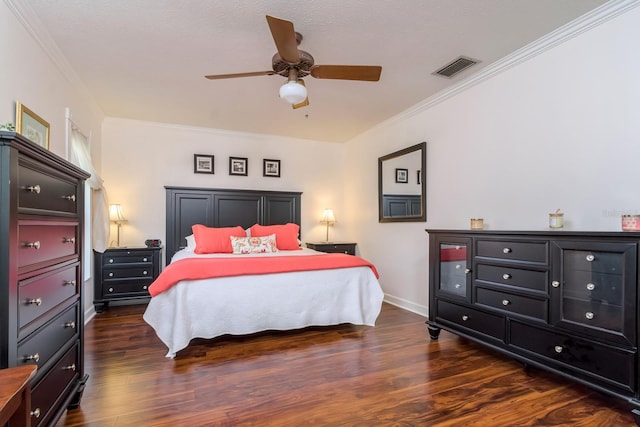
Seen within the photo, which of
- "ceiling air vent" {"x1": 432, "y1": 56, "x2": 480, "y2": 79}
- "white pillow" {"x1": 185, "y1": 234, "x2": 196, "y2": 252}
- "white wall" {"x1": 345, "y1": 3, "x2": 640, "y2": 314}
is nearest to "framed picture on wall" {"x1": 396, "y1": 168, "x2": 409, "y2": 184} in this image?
"white wall" {"x1": 345, "y1": 3, "x2": 640, "y2": 314}

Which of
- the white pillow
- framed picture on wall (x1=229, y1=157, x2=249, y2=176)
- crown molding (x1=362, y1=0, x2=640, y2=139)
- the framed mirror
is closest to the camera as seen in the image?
crown molding (x1=362, y1=0, x2=640, y2=139)

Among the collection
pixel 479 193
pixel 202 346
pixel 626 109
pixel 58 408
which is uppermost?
pixel 626 109

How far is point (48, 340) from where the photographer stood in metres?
1.51

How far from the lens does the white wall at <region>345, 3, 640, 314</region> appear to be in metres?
2.27

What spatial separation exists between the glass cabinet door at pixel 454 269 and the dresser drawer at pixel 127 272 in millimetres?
3618

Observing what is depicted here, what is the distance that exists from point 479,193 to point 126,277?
4.32 metres

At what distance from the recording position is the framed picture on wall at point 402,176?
4.36m

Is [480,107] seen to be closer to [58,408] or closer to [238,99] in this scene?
[238,99]

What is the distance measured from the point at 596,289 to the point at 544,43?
198 centimetres

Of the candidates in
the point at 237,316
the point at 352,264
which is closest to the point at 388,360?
the point at 352,264

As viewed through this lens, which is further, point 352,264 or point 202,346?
point 352,264

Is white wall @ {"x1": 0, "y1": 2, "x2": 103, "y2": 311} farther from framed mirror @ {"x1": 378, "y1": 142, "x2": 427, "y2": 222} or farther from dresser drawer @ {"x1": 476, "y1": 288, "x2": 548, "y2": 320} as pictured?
framed mirror @ {"x1": 378, "y1": 142, "x2": 427, "y2": 222}

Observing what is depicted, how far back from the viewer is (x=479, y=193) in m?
3.31

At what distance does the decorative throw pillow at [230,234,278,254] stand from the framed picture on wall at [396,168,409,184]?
195 centimetres
